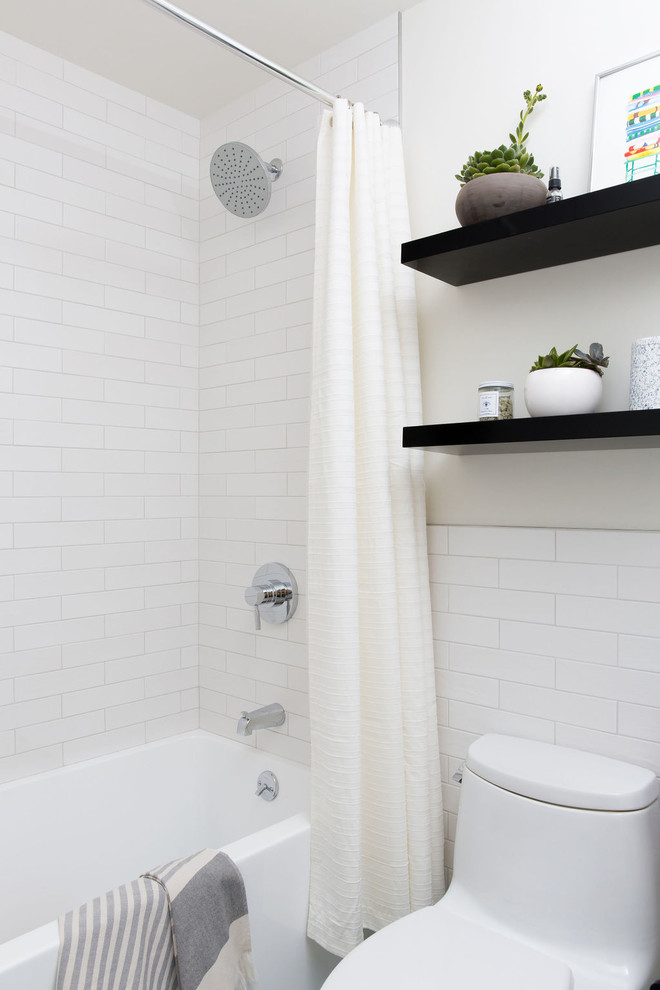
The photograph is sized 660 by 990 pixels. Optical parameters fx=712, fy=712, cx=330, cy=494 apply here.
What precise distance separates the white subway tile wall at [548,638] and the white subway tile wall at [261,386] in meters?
0.51

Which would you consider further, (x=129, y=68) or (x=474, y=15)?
(x=129, y=68)

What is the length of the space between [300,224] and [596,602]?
1389 mm

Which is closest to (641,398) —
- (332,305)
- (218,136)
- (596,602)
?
(596,602)

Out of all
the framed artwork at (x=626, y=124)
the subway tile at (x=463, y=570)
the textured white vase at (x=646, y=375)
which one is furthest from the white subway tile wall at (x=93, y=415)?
the textured white vase at (x=646, y=375)

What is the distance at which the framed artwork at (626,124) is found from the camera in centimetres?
140

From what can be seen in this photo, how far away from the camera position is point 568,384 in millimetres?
1366

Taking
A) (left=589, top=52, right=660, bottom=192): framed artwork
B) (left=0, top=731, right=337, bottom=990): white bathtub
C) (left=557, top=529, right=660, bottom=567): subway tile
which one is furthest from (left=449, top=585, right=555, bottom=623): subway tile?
(left=589, top=52, right=660, bottom=192): framed artwork

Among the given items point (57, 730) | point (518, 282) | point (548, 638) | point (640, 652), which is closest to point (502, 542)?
point (548, 638)

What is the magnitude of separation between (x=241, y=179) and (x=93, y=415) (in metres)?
0.83

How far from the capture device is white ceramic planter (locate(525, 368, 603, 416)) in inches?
53.8

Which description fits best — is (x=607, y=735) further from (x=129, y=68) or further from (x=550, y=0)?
(x=129, y=68)

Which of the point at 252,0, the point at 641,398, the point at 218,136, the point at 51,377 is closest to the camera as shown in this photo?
the point at 641,398

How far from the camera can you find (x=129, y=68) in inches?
86.1

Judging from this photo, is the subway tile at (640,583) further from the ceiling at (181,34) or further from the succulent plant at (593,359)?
the ceiling at (181,34)
